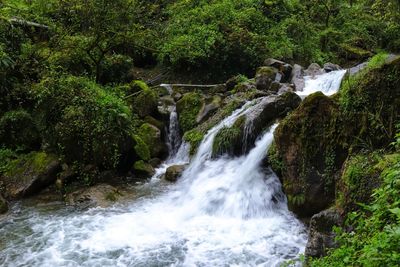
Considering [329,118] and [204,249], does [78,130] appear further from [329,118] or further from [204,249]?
[329,118]

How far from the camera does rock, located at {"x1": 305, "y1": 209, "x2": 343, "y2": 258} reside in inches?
250

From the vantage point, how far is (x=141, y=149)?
12.9m

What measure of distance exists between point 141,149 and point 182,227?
460cm

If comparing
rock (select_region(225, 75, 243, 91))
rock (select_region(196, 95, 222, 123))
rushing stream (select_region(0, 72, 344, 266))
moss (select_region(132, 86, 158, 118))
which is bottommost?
rushing stream (select_region(0, 72, 344, 266))

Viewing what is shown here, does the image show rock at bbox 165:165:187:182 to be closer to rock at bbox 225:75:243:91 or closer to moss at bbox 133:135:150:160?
moss at bbox 133:135:150:160

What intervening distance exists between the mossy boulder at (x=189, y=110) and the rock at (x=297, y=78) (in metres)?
4.30

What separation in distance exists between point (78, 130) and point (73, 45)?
453 cm

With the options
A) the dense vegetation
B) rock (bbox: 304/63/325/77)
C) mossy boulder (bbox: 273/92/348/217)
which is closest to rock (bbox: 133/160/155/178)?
the dense vegetation

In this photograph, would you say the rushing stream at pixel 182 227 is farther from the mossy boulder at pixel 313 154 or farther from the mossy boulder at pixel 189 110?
the mossy boulder at pixel 189 110

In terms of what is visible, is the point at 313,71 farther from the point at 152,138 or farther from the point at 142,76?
the point at 152,138

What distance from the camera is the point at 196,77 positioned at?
19.6 metres

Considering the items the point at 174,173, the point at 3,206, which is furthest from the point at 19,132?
the point at 174,173

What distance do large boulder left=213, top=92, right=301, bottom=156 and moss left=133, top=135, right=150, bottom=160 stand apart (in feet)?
7.81

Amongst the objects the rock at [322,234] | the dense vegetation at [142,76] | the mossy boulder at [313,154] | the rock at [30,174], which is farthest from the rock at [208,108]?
the rock at [322,234]
